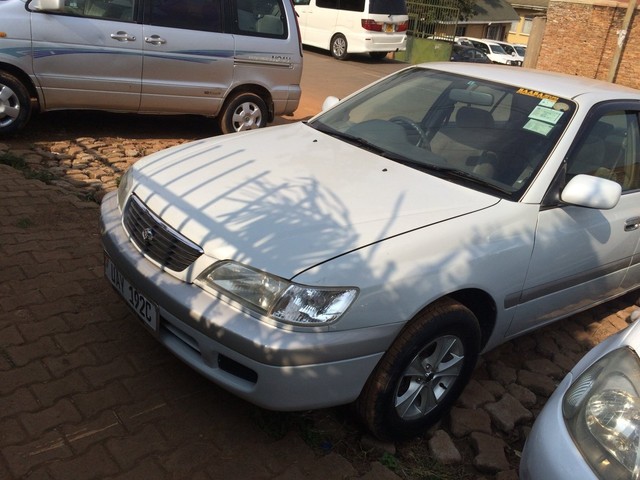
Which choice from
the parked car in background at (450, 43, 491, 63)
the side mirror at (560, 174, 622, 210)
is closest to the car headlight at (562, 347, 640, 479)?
the side mirror at (560, 174, 622, 210)

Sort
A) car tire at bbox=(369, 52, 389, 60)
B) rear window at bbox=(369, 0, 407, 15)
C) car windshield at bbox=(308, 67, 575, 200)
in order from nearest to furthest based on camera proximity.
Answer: car windshield at bbox=(308, 67, 575, 200) → rear window at bbox=(369, 0, 407, 15) → car tire at bbox=(369, 52, 389, 60)

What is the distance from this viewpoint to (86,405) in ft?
9.53

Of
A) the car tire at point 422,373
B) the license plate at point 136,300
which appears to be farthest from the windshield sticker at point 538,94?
the license plate at point 136,300

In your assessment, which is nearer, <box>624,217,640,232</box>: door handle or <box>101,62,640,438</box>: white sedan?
<box>101,62,640,438</box>: white sedan

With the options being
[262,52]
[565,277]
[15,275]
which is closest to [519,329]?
[565,277]

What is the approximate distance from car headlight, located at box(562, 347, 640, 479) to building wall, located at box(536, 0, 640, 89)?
17152mm

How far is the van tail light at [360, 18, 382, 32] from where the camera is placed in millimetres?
16953

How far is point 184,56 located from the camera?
6.80 metres

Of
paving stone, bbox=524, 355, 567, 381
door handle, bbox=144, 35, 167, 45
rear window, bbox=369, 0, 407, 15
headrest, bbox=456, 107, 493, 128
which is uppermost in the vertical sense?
rear window, bbox=369, 0, 407, 15

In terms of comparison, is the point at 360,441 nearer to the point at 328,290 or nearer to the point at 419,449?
the point at 419,449

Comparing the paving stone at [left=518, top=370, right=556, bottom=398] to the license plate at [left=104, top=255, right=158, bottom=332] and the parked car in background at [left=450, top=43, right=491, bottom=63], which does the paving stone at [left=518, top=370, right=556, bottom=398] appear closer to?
the license plate at [left=104, top=255, right=158, bottom=332]

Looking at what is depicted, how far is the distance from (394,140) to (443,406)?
5.00 feet

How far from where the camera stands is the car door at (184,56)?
6.64m

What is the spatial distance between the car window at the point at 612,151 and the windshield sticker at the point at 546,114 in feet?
0.58
